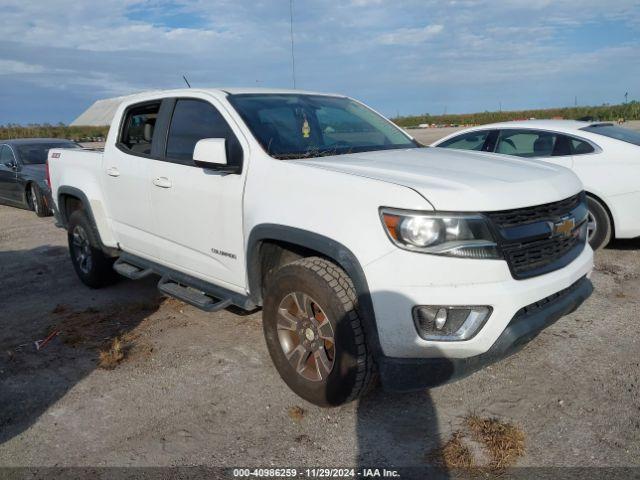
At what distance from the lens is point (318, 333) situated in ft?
10.6

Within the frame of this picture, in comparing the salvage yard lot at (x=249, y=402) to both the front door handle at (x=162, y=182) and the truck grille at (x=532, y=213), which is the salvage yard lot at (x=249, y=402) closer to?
the truck grille at (x=532, y=213)

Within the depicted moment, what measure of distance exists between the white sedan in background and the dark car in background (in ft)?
27.7

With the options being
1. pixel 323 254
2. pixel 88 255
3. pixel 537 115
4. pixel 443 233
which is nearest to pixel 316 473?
pixel 323 254

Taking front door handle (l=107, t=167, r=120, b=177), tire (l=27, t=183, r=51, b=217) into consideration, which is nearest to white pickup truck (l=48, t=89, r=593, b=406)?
front door handle (l=107, t=167, r=120, b=177)

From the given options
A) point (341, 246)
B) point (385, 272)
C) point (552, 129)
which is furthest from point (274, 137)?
point (552, 129)

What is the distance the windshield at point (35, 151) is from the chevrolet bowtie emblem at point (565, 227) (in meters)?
10.3

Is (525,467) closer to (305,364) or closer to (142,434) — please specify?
(305,364)

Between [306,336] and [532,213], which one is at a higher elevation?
[532,213]

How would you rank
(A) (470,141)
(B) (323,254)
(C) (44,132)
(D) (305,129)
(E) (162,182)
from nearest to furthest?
(B) (323,254), (D) (305,129), (E) (162,182), (A) (470,141), (C) (44,132)

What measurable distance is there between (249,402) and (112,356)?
51.6 inches

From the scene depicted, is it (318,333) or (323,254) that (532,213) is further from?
(318,333)

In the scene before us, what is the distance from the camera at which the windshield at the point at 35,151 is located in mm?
11273

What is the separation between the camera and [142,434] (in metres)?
3.16

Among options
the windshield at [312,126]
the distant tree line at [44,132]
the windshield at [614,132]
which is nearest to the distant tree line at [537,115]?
the windshield at [614,132]
